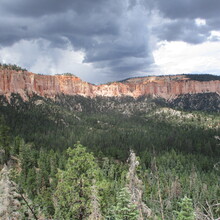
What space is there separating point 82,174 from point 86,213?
7.10 feet

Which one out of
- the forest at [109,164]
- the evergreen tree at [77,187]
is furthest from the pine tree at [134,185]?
the evergreen tree at [77,187]

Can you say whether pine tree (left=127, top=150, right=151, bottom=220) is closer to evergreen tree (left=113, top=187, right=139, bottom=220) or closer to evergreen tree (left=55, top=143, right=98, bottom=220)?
evergreen tree (left=113, top=187, right=139, bottom=220)

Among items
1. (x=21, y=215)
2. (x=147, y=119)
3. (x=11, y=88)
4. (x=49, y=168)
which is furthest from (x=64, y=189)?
(x=147, y=119)

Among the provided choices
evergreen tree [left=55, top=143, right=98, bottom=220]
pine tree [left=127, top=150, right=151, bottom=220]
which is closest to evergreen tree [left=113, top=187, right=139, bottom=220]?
pine tree [left=127, top=150, right=151, bottom=220]

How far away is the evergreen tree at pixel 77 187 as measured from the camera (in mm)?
12906

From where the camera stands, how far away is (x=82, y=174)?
1348 centimetres

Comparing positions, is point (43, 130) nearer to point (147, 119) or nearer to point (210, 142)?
point (210, 142)

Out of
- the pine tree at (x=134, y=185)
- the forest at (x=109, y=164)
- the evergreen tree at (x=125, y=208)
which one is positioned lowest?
the forest at (x=109, y=164)

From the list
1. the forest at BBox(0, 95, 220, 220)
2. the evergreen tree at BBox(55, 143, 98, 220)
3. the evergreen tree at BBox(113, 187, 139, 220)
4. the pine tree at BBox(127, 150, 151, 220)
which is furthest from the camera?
the evergreen tree at BBox(55, 143, 98, 220)

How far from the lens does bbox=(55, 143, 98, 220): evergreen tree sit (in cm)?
1291

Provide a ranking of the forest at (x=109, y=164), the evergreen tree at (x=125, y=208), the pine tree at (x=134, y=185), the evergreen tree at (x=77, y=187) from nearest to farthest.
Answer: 1. the pine tree at (x=134, y=185)
2. the evergreen tree at (x=125, y=208)
3. the forest at (x=109, y=164)
4. the evergreen tree at (x=77, y=187)

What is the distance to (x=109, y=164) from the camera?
65.8 meters

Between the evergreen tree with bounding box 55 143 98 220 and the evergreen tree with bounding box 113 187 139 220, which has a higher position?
the evergreen tree with bounding box 113 187 139 220

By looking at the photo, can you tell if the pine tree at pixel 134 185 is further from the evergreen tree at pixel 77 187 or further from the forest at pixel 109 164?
the evergreen tree at pixel 77 187
